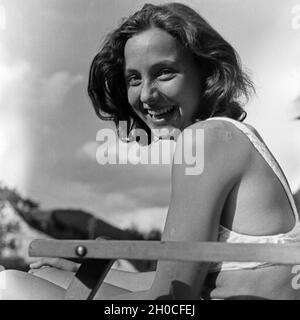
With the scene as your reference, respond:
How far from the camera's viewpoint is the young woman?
813mm

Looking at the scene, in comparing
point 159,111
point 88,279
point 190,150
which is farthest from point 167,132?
point 88,279

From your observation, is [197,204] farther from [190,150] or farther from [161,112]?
[161,112]

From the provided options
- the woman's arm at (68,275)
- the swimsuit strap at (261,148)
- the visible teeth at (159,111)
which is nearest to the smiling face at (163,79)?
the visible teeth at (159,111)

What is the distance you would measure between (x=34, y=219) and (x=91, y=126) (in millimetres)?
272

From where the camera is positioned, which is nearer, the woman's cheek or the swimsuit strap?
the swimsuit strap

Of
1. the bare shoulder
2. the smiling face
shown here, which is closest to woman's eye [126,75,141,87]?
the smiling face

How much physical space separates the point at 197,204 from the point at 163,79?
27 cm

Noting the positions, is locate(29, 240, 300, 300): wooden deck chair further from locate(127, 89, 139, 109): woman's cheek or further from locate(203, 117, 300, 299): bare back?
locate(127, 89, 139, 109): woman's cheek

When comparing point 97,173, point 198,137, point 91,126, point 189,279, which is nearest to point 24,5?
point 91,126

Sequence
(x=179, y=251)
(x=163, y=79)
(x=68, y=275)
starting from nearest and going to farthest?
(x=179, y=251)
(x=163, y=79)
(x=68, y=275)

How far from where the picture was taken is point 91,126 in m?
1.54

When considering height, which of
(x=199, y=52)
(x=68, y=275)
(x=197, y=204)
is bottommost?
(x=68, y=275)

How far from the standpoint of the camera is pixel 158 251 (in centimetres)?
69

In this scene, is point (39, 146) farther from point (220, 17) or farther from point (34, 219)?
point (220, 17)
